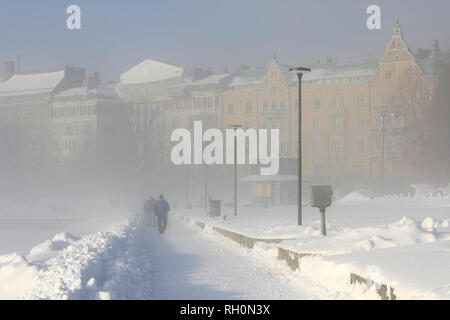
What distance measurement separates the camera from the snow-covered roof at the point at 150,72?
4382 inches

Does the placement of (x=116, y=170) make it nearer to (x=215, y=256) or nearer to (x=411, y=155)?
(x=411, y=155)

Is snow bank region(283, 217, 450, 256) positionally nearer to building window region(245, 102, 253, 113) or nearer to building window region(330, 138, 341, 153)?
building window region(330, 138, 341, 153)

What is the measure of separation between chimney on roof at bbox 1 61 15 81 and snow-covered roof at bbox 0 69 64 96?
2151mm

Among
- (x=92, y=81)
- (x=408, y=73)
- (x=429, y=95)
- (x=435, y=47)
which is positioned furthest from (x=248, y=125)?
(x=92, y=81)

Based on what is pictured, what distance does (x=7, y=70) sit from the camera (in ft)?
422

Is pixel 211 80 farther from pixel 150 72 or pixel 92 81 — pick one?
pixel 92 81

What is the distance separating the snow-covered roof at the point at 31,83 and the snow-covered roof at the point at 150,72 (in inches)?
506

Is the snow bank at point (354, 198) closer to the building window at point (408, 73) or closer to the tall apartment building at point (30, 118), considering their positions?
the building window at point (408, 73)

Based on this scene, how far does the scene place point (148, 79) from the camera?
112438mm

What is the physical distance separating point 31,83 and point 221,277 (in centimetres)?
11372

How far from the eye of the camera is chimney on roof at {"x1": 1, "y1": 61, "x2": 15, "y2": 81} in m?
128

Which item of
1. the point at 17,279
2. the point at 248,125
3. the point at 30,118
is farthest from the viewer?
the point at 30,118

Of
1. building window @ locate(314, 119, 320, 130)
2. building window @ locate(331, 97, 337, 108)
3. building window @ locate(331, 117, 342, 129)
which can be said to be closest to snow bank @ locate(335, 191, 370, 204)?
building window @ locate(331, 117, 342, 129)
